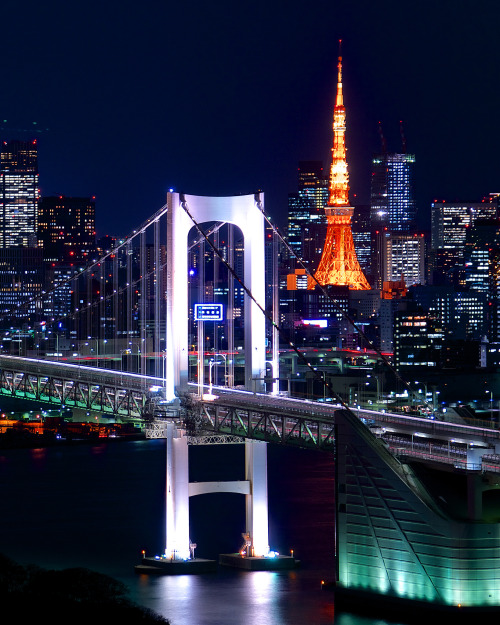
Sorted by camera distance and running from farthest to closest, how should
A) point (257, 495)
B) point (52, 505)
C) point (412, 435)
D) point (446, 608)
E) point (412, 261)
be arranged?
point (412, 261) < point (52, 505) < point (257, 495) < point (412, 435) < point (446, 608)

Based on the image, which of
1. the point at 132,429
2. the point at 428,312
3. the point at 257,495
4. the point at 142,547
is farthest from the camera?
the point at 428,312

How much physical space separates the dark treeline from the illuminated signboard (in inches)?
233

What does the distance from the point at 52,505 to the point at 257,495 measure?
10709 mm

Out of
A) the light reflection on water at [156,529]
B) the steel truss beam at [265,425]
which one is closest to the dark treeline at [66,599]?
the light reflection on water at [156,529]

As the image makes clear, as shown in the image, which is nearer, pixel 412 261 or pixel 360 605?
pixel 360 605

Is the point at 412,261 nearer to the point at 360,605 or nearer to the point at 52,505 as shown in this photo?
the point at 52,505

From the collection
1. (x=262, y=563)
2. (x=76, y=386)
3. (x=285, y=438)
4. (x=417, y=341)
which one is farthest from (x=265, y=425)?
(x=417, y=341)

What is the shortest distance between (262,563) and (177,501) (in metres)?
1.79

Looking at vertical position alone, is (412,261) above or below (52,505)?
above

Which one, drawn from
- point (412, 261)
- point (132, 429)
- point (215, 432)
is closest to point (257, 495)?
point (215, 432)

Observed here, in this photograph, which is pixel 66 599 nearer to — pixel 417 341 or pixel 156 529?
pixel 156 529

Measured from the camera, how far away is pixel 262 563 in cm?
2917

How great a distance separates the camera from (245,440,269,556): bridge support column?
29.4 meters

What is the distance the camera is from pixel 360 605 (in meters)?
24.8
